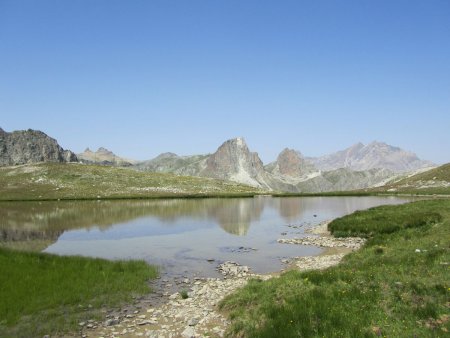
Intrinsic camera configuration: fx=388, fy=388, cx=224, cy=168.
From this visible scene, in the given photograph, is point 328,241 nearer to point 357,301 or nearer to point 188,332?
point 357,301

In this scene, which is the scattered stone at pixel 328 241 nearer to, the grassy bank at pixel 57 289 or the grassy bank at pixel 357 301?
the grassy bank at pixel 357 301

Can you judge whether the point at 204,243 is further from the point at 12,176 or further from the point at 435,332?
the point at 12,176

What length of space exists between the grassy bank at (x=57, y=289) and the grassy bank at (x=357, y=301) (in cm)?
734

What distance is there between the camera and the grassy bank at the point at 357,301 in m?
13.6

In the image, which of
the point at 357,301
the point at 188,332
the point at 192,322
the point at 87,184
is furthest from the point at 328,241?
the point at 87,184

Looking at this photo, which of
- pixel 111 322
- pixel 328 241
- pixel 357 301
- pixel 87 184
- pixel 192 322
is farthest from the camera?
pixel 87 184

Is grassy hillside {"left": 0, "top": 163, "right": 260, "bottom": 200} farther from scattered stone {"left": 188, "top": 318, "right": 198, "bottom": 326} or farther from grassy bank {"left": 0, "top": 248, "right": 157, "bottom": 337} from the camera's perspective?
scattered stone {"left": 188, "top": 318, "right": 198, "bottom": 326}

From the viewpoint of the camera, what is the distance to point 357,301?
52.6 ft

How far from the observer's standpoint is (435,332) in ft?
40.2

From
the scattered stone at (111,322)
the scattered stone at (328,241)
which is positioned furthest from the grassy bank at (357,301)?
the scattered stone at (328,241)

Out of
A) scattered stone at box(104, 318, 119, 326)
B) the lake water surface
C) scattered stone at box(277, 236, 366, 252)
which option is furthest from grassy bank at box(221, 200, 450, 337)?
scattered stone at box(277, 236, 366, 252)

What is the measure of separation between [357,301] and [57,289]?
16400 mm

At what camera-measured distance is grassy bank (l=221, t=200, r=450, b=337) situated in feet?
44.8

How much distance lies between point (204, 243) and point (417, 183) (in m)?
156
